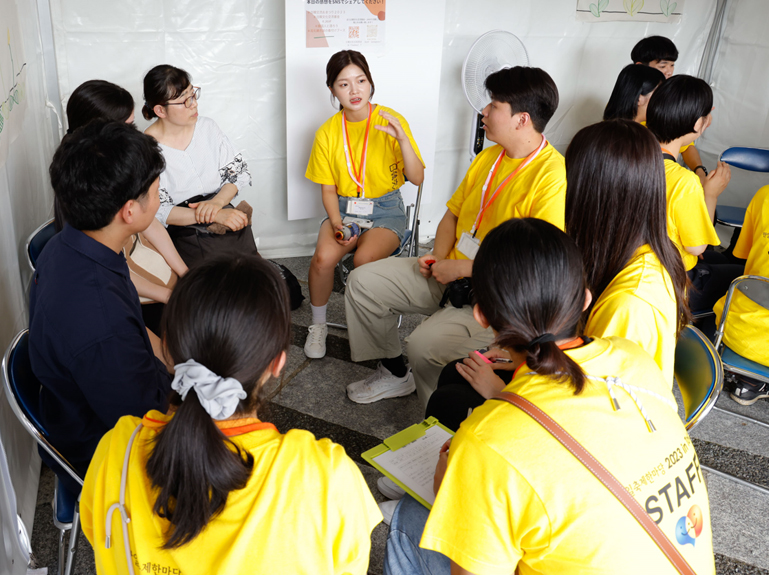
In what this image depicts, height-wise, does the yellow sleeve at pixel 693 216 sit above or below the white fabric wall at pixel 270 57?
below

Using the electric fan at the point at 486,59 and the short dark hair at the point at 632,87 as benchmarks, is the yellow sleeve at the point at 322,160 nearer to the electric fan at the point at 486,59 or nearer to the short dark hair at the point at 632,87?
the electric fan at the point at 486,59

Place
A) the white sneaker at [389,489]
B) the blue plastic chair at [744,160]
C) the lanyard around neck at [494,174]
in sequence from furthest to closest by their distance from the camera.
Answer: the blue plastic chair at [744,160]
the lanyard around neck at [494,174]
the white sneaker at [389,489]

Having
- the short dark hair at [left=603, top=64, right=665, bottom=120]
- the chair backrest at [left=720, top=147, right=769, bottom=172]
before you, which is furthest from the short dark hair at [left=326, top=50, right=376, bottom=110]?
the chair backrest at [left=720, top=147, right=769, bottom=172]

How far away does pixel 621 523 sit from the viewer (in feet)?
2.83

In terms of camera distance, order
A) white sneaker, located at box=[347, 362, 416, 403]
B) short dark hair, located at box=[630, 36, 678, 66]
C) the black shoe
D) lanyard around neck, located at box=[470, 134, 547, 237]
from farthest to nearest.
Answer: short dark hair, located at box=[630, 36, 678, 66]
the black shoe
white sneaker, located at box=[347, 362, 416, 403]
lanyard around neck, located at box=[470, 134, 547, 237]

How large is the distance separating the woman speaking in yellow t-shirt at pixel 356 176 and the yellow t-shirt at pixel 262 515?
177 cm

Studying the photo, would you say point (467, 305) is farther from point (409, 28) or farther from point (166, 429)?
point (409, 28)

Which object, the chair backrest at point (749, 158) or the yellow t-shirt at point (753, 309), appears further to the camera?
the chair backrest at point (749, 158)

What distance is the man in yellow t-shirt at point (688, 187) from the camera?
221 cm

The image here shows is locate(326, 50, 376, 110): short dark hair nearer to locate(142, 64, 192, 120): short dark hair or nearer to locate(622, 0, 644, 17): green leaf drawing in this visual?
locate(142, 64, 192, 120): short dark hair

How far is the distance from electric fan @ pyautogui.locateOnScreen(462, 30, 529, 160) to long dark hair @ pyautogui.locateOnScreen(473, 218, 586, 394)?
96.6 inches

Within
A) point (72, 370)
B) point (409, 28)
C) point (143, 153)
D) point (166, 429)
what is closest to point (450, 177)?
point (409, 28)

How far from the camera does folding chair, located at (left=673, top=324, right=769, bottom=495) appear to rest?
1312 mm

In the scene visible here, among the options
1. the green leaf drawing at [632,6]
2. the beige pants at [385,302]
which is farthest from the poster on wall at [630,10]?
the beige pants at [385,302]
